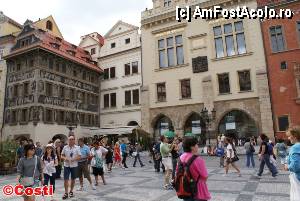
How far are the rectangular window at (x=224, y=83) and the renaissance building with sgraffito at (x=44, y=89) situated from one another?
636 inches

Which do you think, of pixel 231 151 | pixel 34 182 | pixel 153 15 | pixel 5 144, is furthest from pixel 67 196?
pixel 153 15

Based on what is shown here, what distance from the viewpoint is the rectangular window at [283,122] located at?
80.3 feet

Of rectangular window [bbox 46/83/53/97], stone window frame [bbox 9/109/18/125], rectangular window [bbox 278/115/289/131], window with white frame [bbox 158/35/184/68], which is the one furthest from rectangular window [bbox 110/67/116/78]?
rectangular window [bbox 278/115/289/131]

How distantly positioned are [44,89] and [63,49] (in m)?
6.82

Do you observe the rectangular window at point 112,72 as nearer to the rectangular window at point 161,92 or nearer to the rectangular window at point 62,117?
the rectangular window at point 161,92

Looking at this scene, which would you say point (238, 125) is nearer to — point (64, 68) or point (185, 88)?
point (185, 88)

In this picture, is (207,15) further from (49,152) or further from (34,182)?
(34,182)

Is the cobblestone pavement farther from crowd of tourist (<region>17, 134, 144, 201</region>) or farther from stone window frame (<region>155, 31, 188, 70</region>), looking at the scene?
stone window frame (<region>155, 31, 188, 70</region>)

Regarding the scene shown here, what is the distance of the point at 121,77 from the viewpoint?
34.8 meters

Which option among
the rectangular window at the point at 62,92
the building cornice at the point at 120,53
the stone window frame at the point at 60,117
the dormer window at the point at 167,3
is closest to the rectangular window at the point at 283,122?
the dormer window at the point at 167,3

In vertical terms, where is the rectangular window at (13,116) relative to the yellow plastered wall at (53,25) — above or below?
below

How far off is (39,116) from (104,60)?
12.7 meters

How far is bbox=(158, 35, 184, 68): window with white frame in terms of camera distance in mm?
30266

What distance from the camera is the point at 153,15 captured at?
3198 centimetres
